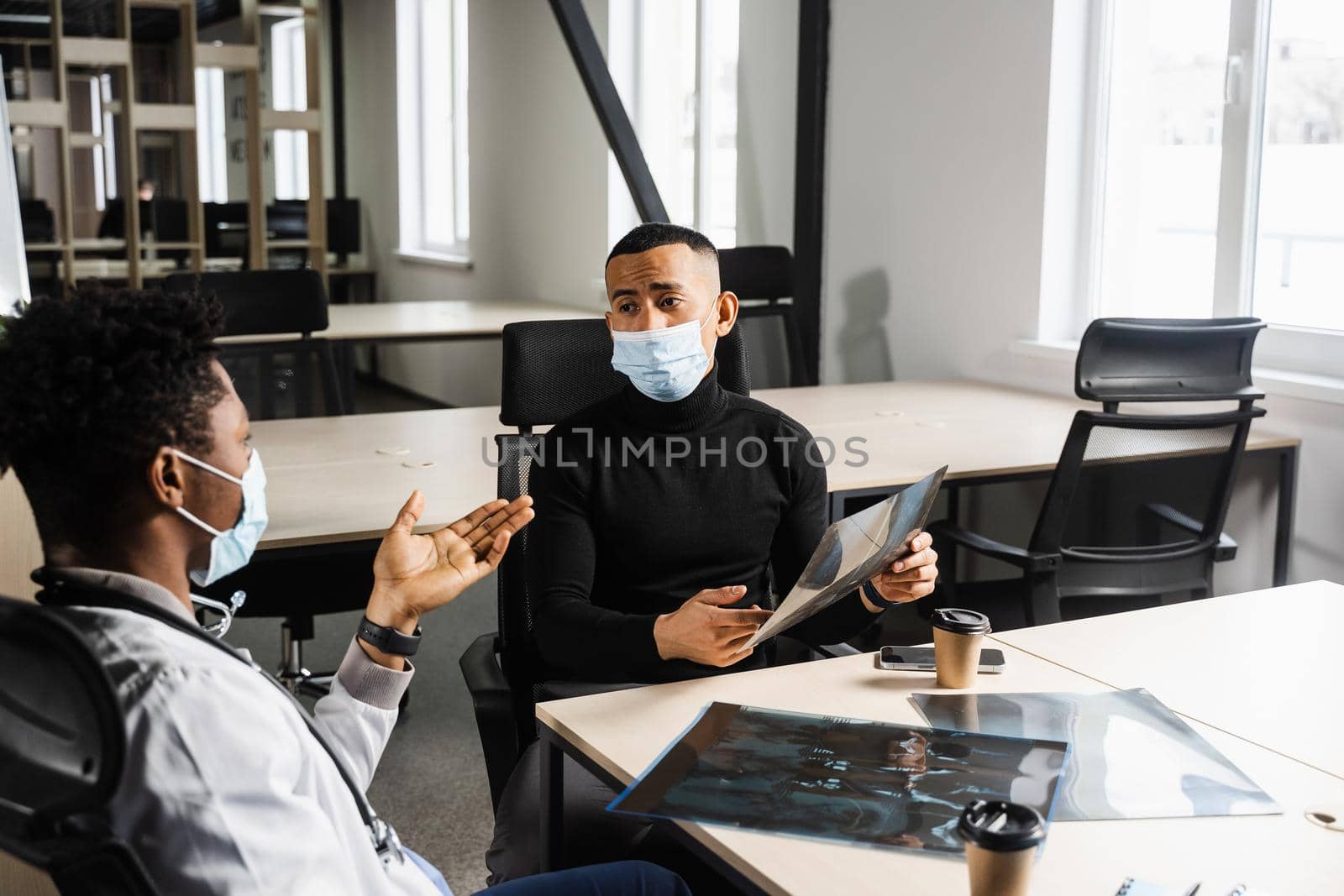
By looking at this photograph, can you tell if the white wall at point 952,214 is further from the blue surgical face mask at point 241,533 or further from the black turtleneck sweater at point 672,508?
the blue surgical face mask at point 241,533

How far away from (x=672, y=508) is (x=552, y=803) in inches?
22.9

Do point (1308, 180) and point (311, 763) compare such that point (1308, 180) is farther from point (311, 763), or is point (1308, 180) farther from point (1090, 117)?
point (311, 763)

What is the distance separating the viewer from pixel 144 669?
0.92 metres

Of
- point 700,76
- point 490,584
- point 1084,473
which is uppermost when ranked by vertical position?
point 700,76

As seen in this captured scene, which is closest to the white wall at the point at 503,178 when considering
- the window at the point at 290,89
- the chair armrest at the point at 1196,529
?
the window at the point at 290,89

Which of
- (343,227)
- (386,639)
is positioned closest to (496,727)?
Result: (386,639)

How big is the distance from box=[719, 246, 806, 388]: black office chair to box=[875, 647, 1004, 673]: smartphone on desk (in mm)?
2933

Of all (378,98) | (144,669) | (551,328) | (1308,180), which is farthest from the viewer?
(378,98)

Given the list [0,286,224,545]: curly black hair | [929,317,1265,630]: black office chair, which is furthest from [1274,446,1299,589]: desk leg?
[0,286,224,545]: curly black hair

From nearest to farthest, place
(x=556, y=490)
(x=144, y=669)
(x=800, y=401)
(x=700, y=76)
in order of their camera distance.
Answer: (x=144, y=669)
(x=556, y=490)
(x=800, y=401)
(x=700, y=76)

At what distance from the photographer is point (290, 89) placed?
10.5 m

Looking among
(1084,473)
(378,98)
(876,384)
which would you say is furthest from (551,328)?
(378,98)

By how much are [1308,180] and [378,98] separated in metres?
6.90

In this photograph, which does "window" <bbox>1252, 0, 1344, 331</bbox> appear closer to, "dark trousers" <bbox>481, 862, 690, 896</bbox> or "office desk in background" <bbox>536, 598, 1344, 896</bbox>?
"office desk in background" <bbox>536, 598, 1344, 896</bbox>
